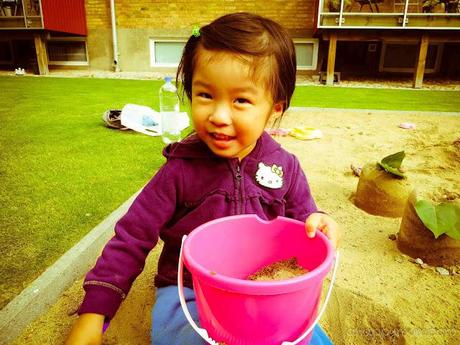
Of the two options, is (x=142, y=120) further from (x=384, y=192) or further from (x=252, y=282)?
(x=252, y=282)

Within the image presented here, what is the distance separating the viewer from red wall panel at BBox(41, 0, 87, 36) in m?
10.4

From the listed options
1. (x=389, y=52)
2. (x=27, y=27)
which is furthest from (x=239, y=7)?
(x=27, y=27)

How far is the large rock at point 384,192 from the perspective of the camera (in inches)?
92.4

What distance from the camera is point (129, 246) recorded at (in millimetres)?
1104

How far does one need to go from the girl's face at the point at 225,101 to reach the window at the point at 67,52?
1270 centimetres

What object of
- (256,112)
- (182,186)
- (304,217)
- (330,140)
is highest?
(256,112)

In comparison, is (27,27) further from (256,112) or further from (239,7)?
(256,112)

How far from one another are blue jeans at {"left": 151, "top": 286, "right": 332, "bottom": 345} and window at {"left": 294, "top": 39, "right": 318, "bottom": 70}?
35.1 ft

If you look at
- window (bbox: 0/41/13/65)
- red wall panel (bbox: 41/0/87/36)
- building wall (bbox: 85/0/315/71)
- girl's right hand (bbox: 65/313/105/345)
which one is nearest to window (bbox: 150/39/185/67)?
building wall (bbox: 85/0/315/71)

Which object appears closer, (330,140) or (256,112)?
(256,112)

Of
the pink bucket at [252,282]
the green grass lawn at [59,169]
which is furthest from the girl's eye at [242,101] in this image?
the green grass lawn at [59,169]

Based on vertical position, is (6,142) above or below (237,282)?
below

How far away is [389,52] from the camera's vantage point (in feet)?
37.4

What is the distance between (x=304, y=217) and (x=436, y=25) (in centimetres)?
934
